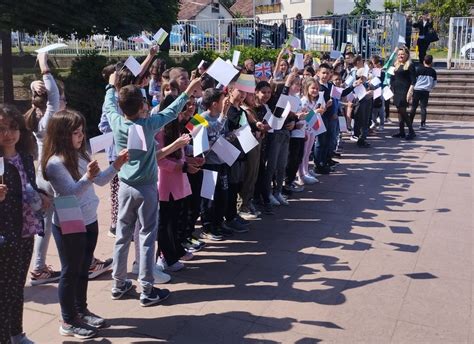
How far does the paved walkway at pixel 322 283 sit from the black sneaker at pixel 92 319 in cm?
9

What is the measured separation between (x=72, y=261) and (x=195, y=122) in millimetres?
1674

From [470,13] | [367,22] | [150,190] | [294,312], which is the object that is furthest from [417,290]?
[470,13]

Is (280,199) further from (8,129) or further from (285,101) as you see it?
(8,129)

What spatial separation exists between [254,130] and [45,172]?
3069 millimetres

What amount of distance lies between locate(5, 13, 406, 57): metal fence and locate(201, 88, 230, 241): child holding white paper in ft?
42.7

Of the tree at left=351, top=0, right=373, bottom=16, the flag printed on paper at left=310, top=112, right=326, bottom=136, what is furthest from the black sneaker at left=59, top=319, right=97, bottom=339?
the tree at left=351, top=0, right=373, bottom=16

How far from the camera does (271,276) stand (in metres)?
4.89

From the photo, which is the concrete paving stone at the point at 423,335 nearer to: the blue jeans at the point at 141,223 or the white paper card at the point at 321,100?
the blue jeans at the point at 141,223

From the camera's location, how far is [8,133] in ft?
10.9

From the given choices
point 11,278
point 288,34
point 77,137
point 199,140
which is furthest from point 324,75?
point 288,34

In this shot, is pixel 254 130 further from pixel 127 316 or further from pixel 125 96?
pixel 127 316

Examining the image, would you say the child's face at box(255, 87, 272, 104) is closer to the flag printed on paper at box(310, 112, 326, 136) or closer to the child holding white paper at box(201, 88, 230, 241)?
→ the child holding white paper at box(201, 88, 230, 241)

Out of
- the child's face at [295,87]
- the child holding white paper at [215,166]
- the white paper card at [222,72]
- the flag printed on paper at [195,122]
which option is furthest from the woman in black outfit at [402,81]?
the flag printed on paper at [195,122]

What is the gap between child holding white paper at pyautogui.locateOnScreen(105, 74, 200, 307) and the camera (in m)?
4.04
